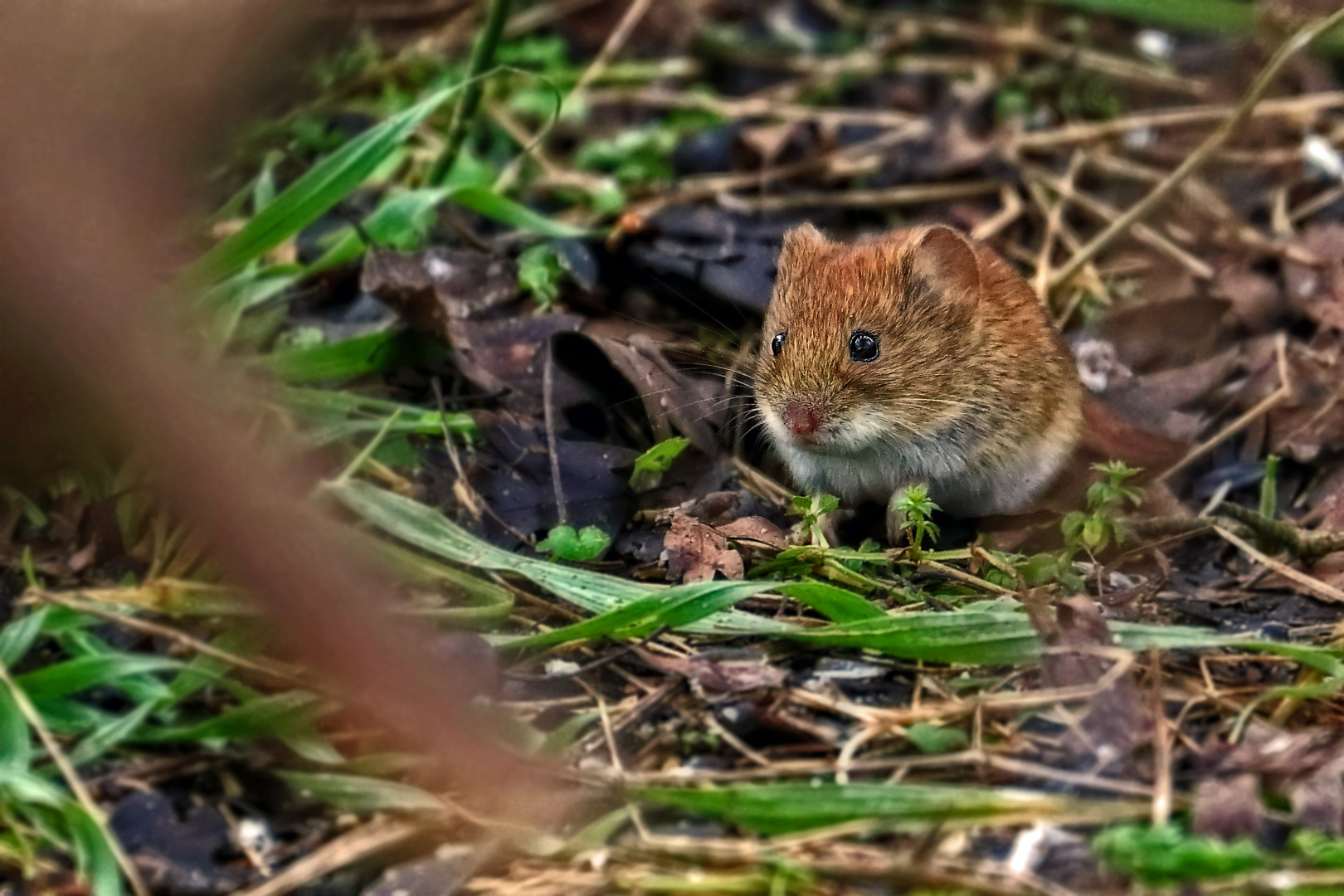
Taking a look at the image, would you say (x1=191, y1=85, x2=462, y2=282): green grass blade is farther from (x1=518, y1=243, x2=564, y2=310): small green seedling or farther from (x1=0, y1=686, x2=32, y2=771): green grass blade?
(x1=0, y1=686, x2=32, y2=771): green grass blade

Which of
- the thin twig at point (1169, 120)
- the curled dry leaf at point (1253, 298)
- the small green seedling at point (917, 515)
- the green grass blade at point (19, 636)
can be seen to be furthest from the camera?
the thin twig at point (1169, 120)

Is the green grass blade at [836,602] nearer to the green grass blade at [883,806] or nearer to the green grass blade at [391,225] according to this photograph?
the green grass blade at [883,806]

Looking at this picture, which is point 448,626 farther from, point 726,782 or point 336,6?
point 336,6

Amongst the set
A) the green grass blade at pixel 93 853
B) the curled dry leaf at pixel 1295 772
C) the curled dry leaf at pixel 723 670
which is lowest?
the green grass blade at pixel 93 853

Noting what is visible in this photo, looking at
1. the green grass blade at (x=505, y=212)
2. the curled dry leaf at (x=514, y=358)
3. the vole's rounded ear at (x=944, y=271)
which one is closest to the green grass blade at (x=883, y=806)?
the vole's rounded ear at (x=944, y=271)

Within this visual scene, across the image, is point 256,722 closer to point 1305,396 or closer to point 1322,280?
point 1305,396

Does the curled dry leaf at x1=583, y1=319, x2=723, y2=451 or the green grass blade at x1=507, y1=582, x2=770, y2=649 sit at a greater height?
the curled dry leaf at x1=583, y1=319, x2=723, y2=451

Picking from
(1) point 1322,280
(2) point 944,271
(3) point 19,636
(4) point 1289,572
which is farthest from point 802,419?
(1) point 1322,280

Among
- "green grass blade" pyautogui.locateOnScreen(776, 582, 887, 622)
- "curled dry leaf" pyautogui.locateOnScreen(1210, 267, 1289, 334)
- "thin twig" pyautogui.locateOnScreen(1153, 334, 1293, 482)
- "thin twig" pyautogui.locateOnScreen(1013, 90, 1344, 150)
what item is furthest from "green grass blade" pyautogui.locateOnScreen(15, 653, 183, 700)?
"thin twig" pyautogui.locateOnScreen(1013, 90, 1344, 150)
